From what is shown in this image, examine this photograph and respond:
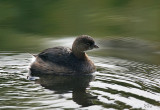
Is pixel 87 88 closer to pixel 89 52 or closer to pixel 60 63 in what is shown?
pixel 60 63

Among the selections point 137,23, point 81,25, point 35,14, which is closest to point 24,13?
point 35,14

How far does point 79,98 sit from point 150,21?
6.50 meters

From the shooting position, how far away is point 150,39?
534 inches

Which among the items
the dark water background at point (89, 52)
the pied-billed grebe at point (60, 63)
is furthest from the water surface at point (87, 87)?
the pied-billed grebe at point (60, 63)

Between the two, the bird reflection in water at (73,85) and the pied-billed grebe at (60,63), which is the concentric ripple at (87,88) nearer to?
the bird reflection in water at (73,85)

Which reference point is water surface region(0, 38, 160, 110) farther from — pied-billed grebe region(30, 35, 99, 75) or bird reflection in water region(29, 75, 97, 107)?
pied-billed grebe region(30, 35, 99, 75)

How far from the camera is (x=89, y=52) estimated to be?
12.6m

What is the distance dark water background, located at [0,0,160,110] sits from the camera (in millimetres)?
8656

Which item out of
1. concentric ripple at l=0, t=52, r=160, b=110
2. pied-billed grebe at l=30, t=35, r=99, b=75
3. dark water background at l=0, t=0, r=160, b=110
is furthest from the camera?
pied-billed grebe at l=30, t=35, r=99, b=75

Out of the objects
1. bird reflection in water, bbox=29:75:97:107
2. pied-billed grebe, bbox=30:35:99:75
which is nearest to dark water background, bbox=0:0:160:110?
bird reflection in water, bbox=29:75:97:107

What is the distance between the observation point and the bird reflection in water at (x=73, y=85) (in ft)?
28.8

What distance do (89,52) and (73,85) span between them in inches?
115

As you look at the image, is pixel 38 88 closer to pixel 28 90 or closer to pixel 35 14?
pixel 28 90

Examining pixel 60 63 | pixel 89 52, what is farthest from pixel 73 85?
pixel 89 52
